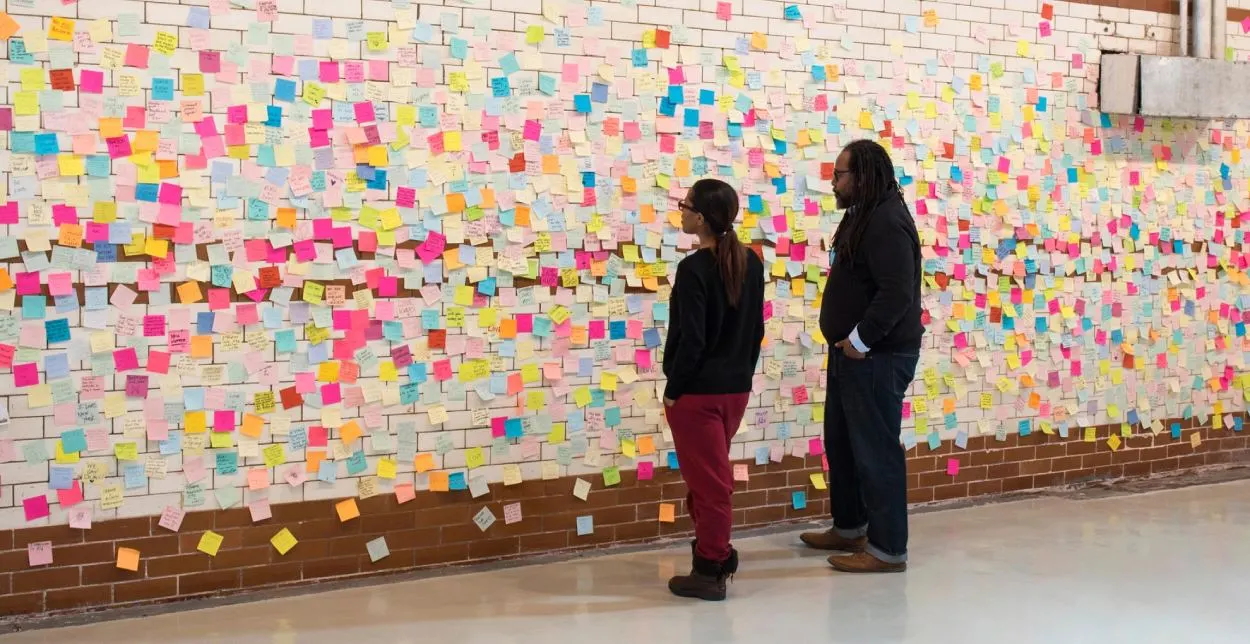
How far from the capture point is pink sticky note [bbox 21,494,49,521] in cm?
407

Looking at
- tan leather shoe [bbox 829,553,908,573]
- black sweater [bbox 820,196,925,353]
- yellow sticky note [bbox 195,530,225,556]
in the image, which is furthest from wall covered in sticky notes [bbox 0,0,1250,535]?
tan leather shoe [bbox 829,553,908,573]

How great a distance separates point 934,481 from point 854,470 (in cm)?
106

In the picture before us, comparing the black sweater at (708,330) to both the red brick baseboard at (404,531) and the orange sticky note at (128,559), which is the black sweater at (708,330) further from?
the orange sticky note at (128,559)

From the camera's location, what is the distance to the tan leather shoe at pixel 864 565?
15.8 ft

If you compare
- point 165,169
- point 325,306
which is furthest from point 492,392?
point 165,169

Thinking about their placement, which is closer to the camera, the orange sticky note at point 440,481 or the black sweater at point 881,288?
the black sweater at point 881,288

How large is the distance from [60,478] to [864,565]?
2.87 m

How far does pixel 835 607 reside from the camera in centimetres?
437

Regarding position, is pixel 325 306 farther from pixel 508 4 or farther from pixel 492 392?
pixel 508 4

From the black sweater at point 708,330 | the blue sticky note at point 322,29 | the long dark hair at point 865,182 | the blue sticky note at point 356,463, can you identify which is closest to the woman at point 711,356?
the black sweater at point 708,330

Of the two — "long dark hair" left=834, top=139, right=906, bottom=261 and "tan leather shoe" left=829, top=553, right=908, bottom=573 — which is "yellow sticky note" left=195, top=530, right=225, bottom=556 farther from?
Result: "long dark hair" left=834, top=139, right=906, bottom=261

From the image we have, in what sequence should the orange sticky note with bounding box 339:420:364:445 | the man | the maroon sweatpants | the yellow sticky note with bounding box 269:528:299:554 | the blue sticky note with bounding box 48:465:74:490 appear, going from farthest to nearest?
the man < the orange sticky note with bounding box 339:420:364:445 < the yellow sticky note with bounding box 269:528:299:554 < the maroon sweatpants < the blue sticky note with bounding box 48:465:74:490

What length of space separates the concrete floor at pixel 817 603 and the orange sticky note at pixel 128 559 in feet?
0.65

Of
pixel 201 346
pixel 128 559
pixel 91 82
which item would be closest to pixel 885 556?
pixel 201 346
